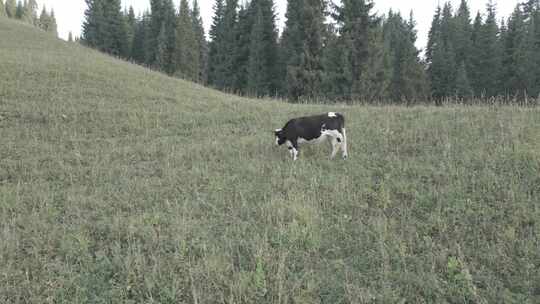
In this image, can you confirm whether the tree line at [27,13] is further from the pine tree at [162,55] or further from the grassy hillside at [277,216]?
the grassy hillside at [277,216]

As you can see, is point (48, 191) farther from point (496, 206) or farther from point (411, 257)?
point (496, 206)

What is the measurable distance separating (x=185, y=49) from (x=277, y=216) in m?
45.5

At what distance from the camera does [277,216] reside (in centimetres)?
527

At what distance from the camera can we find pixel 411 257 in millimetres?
4207

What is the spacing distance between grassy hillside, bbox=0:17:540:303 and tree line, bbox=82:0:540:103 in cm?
2149

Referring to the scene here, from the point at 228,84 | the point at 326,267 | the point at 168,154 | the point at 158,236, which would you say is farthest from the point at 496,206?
the point at 228,84

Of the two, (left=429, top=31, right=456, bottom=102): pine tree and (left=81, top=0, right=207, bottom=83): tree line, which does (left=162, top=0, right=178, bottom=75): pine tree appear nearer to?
(left=81, top=0, right=207, bottom=83): tree line

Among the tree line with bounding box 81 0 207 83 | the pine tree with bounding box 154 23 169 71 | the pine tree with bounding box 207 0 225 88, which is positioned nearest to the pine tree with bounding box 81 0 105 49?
the tree line with bounding box 81 0 207 83

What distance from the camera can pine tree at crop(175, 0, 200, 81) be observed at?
46188mm

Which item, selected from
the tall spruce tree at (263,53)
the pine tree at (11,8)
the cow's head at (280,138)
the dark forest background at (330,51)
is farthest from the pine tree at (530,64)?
the pine tree at (11,8)

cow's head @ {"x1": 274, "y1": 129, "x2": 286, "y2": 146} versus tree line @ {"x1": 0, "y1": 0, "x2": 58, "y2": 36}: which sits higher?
tree line @ {"x1": 0, "y1": 0, "x2": 58, "y2": 36}

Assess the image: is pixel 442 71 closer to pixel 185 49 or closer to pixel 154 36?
pixel 185 49

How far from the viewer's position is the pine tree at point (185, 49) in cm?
4619

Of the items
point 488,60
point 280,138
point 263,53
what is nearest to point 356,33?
point 263,53
